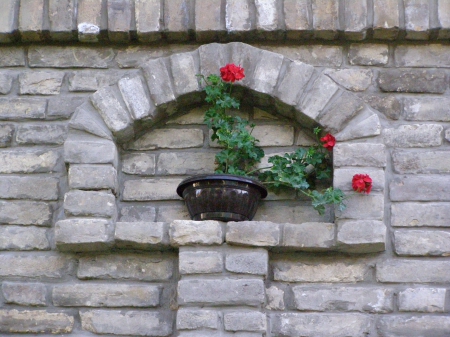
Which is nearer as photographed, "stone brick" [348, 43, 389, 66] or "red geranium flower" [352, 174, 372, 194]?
"red geranium flower" [352, 174, 372, 194]

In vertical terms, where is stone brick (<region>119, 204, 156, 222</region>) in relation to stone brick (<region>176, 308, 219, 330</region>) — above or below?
above

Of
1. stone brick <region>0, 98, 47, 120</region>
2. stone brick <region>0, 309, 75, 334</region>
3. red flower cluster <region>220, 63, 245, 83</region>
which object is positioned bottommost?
stone brick <region>0, 309, 75, 334</region>

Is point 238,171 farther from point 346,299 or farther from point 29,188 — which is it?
point 29,188

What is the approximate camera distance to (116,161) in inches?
153

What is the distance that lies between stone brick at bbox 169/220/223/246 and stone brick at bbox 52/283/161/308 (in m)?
0.26

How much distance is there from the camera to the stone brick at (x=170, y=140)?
3.98 meters

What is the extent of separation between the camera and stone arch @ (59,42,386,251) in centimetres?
370

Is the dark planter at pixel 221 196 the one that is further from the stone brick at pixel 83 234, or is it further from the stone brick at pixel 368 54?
the stone brick at pixel 368 54

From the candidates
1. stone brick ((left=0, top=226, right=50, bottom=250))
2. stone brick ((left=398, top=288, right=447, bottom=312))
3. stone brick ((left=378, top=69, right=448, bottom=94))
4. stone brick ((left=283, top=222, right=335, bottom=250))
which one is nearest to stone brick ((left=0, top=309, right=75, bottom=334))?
stone brick ((left=0, top=226, right=50, bottom=250))

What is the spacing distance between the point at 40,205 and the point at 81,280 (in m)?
0.42

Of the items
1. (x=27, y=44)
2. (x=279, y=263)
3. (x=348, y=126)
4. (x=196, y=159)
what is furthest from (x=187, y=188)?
(x=27, y=44)

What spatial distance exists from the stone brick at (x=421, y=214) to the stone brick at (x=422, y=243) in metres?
0.04

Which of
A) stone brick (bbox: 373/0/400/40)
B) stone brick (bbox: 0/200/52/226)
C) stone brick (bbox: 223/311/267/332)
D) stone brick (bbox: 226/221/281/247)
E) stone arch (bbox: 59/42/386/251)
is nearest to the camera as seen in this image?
stone brick (bbox: 223/311/267/332)

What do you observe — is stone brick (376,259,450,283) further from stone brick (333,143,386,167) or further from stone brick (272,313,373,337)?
stone brick (333,143,386,167)
